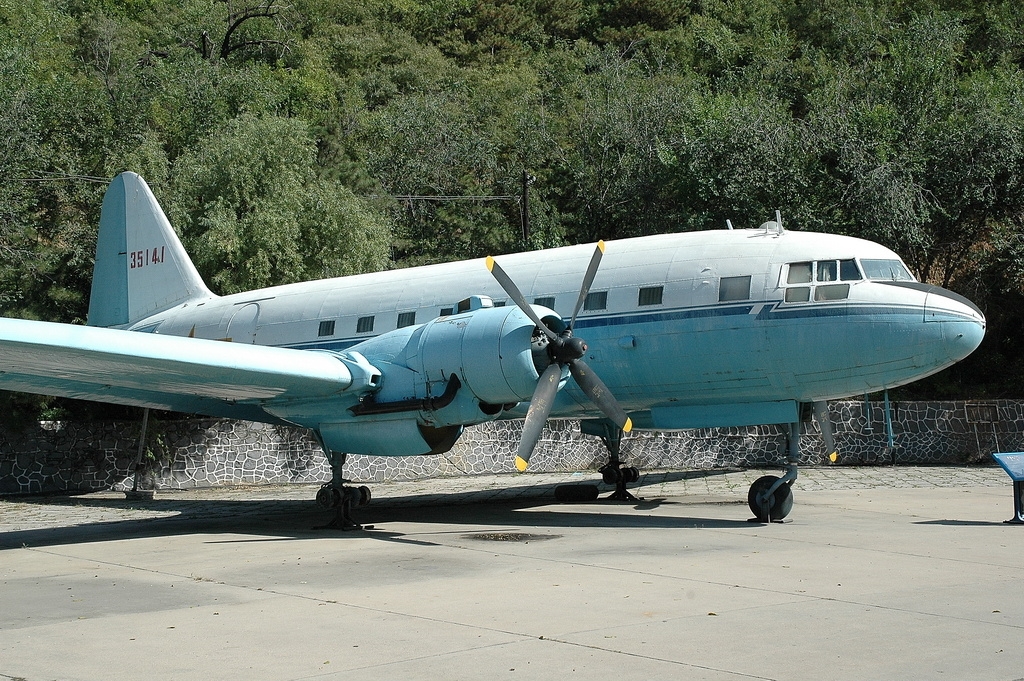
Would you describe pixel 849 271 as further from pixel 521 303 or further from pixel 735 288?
pixel 521 303

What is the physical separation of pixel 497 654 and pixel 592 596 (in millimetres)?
2247

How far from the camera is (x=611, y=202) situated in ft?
126

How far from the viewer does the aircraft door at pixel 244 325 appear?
18797 mm

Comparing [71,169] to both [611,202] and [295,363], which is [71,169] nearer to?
[611,202]

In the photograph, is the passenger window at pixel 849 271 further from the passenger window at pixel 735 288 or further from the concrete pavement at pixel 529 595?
the concrete pavement at pixel 529 595

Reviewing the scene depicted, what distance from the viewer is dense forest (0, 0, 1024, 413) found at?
28.5 metres

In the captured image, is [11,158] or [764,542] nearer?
[764,542]

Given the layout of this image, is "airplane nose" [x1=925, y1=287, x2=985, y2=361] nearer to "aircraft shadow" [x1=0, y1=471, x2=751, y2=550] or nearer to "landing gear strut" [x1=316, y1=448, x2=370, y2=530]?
"aircraft shadow" [x1=0, y1=471, x2=751, y2=550]

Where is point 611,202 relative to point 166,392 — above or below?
above

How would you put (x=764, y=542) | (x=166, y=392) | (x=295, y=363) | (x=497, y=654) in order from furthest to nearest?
(x=166, y=392)
(x=295, y=363)
(x=764, y=542)
(x=497, y=654)

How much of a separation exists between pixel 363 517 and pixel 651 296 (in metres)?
6.02

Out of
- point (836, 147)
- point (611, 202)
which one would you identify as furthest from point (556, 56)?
point (836, 147)

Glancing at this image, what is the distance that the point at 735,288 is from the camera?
14180 millimetres

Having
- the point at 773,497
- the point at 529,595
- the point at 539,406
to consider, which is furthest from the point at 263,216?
the point at 529,595
